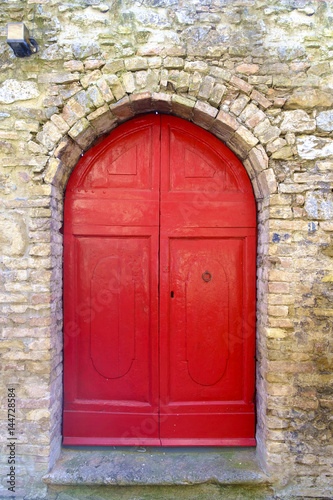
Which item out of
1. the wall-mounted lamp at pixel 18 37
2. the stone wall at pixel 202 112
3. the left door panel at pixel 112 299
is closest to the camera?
the wall-mounted lamp at pixel 18 37

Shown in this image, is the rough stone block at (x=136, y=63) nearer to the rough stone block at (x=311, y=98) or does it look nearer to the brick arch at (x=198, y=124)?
the brick arch at (x=198, y=124)

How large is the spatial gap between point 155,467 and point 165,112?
2.75 meters

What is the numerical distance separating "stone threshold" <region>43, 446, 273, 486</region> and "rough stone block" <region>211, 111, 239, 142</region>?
2.50 metres

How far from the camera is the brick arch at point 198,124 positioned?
94.4 inches

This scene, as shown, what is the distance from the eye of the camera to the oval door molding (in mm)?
2678

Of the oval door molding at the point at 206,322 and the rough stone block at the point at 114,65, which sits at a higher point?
the rough stone block at the point at 114,65

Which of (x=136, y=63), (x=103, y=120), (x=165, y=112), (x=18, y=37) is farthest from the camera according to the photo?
(x=165, y=112)

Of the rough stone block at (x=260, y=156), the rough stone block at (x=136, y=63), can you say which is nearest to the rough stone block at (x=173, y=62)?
the rough stone block at (x=136, y=63)

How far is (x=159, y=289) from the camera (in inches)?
105

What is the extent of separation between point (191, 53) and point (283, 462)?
10.0 ft

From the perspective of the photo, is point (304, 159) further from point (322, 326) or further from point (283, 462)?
point (283, 462)

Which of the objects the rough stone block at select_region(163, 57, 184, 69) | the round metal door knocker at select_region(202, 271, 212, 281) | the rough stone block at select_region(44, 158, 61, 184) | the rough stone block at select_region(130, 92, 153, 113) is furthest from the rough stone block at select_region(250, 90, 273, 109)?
→ the rough stone block at select_region(44, 158, 61, 184)

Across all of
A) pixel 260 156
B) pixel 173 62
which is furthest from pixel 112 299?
pixel 173 62

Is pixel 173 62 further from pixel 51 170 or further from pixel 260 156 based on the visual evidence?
pixel 51 170
